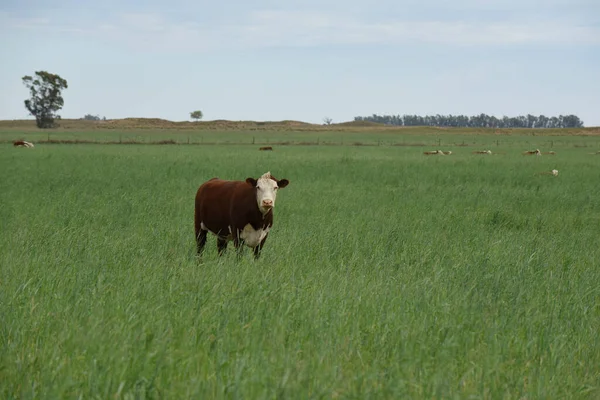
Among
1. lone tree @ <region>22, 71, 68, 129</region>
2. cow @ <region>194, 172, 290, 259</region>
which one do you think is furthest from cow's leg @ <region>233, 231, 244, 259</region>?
lone tree @ <region>22, 71, 68, 129</region>

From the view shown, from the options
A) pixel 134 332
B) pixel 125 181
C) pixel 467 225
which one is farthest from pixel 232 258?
pixel 125 181

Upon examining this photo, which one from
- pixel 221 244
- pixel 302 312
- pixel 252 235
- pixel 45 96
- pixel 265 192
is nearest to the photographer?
pixel 302 312

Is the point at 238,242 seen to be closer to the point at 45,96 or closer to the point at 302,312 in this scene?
Result: the point at 302,312

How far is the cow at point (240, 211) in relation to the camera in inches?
317

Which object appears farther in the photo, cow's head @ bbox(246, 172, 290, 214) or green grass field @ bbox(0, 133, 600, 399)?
cow's head @ bbox(246, 172, 290, 214)

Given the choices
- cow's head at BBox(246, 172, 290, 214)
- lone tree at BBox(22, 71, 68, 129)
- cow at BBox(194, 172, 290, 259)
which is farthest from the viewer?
lone tree at BBox(22, 71, 68, 129)

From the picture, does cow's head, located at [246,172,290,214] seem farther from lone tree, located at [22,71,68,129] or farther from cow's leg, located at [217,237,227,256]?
lone tree, located at [22,71,68,129]

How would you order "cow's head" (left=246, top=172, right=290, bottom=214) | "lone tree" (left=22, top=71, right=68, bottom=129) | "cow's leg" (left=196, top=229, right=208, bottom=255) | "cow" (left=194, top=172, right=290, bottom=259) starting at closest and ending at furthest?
"cow's head" (left=246, top=172, right=290, bottom=214) < "cow" (left=194, top=172, right=290, bottom=259) < "cow's leg" (left=196, top=229, right=208, bottom=255) < "lone tree" (left=22, top=71, right=68, bottom=129)

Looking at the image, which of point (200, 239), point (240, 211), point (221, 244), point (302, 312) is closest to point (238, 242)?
point (240, 211)

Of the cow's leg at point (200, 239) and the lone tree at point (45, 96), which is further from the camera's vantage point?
the lone tree at point (45, 96)

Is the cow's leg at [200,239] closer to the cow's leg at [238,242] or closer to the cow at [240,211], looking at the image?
the cow at [240,211]

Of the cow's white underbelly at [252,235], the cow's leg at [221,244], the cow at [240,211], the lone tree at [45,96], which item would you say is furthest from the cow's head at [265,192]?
the lone tree at [45,96]

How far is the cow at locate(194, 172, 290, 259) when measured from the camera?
8.04m

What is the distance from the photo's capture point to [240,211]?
834cm
